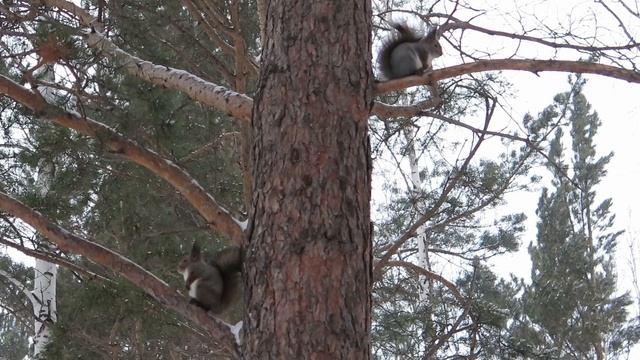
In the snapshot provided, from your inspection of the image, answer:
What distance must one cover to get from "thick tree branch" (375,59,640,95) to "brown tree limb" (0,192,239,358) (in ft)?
4.16

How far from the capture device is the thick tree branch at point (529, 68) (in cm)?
314

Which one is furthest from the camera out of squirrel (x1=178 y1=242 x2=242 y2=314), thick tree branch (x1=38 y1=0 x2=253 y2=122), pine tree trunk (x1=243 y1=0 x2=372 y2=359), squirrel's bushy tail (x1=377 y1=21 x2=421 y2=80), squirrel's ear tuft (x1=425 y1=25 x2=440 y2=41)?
squirrel's bushy tail (x1=377 y1=21 x2=421 y2=80)

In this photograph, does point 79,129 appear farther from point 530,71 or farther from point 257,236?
point 530,71

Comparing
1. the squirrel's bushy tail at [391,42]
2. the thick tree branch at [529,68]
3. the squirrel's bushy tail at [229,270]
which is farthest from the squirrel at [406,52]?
the squirrel's bushy tail at [229,270]

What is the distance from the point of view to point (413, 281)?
7.95 m

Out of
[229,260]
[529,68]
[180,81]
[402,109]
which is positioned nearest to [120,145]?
[180,81]

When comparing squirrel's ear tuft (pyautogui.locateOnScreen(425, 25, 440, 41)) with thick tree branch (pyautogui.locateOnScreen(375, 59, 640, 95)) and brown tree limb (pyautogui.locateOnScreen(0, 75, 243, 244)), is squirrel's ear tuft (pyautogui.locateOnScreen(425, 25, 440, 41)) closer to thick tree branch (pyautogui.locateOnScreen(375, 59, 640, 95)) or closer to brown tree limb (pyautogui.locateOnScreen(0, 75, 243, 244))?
thick tree branch (pyautogui.locateOnScreen(375, 59, 640, 95))

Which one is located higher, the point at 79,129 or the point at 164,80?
the point at 164,80

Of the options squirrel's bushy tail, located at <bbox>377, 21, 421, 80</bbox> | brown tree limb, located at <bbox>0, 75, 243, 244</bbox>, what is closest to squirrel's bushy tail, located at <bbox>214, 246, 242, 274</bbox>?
brown tree limb, located at <bbox>0, 75, 243, 244</bbox>

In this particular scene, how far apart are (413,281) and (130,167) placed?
3633 mm

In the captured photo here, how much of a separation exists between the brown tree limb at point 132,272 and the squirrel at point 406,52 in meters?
2.09

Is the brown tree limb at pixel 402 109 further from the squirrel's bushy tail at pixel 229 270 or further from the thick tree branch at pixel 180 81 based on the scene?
the squirrel's bushy tail at pixel 229 270

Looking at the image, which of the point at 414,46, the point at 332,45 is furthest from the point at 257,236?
the point at 414,46

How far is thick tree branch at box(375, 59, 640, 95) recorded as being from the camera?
3.14 metres
